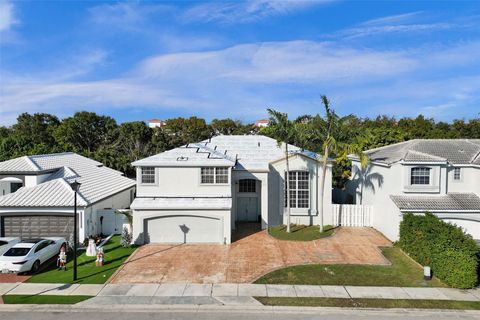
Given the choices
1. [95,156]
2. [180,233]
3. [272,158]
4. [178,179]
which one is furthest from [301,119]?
[95,156]

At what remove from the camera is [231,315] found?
40.6 feet

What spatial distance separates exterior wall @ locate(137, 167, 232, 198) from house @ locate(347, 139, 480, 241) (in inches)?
414

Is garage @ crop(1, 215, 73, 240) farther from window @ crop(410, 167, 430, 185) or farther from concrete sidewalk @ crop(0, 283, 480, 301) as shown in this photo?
window @ crop(410, 167, 430, 185)

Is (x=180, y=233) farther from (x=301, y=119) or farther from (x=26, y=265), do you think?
(x=301, y=119)

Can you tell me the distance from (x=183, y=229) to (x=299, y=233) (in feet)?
25.5

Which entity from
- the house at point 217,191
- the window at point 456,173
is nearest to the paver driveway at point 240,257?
the house at point 217,191

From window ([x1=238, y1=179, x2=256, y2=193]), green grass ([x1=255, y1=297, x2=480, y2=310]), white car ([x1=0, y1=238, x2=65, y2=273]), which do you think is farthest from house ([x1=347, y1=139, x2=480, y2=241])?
white car ([x1=0, y1=238, x2=65, y2=273])

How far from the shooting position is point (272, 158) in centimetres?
2531

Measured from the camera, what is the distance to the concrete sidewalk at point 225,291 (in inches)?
551

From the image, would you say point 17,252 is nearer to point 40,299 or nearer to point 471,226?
point 40,299

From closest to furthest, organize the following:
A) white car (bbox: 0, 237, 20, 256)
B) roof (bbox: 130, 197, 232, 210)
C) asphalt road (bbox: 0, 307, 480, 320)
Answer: asphalt road (bbox: 0, 307, 480, 320)
white car (bbox: 0, 237, 20, 256)
roof (bbox: 130, 197, 232, 210)

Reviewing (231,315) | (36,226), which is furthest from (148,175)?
(231,315)

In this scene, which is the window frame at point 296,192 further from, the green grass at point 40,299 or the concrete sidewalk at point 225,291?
the green grass at point 40,299

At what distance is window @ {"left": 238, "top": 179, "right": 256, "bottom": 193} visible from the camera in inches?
995
